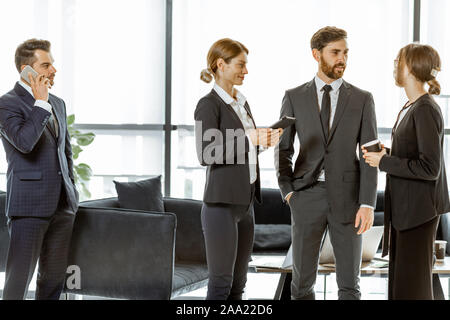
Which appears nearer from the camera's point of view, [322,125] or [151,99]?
[322,125]

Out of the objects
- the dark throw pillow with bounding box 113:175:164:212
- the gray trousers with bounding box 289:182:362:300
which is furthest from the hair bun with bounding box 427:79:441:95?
the dark throw pillow with bounding box 113:175:164:212

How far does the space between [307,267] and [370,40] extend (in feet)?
Result: 10.1

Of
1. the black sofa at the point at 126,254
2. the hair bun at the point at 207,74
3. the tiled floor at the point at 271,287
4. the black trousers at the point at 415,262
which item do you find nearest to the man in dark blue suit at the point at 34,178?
the black sofa at the point at 126,254

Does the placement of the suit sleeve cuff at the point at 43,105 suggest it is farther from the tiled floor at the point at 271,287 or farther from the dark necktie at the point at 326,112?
the tiled floor at the point at 271,287

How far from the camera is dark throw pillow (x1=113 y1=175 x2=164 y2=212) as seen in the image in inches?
163

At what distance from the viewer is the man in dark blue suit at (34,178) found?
3000 millimetres

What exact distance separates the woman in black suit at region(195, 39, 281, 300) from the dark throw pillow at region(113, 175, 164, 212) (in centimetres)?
146

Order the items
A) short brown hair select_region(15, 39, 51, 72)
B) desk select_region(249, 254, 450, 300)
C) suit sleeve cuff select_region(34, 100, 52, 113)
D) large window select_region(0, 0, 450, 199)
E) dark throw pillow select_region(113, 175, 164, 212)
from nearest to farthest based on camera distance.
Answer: suit sleeve cuff select_region(34, 100, 52, 113), short brown hair select_region(15, 39, 51, 72), desk select_region(249, 254, 450, 300), dark throw pillow select_region(113, 175, 164, 212), large window select_region(0, 0, 450, 199)

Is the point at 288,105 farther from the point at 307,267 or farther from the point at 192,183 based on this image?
the point at 192,183

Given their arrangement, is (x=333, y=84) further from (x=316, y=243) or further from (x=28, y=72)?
(x=28, y=72)

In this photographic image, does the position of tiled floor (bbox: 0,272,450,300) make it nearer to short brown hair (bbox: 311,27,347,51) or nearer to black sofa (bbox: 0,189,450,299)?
black sofa (bbox: 0,189,450,299)
